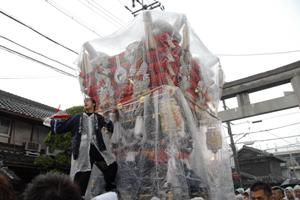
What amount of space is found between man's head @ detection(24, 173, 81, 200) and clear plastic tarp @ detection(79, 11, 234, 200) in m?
2.11

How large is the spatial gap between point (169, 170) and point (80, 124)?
61.9 inches

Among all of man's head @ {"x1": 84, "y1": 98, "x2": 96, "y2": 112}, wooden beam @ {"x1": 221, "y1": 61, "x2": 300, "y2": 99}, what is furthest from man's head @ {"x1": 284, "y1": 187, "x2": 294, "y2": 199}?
man's head @ {"x1": 84, "y1": 98, "x2": 96, "y2": 112}

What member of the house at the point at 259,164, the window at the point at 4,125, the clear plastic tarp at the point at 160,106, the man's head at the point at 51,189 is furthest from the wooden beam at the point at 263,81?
the house at the point at 259,164

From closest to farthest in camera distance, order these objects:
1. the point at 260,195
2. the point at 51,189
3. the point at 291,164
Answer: the point at 51,189, the point at 260,195, the point at 291,164

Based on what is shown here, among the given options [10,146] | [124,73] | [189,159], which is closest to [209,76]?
[124,73]

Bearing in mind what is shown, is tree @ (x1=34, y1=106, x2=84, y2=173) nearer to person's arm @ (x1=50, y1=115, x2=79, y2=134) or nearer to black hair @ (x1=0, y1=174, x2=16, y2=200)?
person's arm @ (x1=50, y1=115, x2=79, y2=134)

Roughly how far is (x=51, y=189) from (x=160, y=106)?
264cm

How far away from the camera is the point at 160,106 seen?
3957 mm

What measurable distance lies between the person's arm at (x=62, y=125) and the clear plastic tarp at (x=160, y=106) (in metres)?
0.68

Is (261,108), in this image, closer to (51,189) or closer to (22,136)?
(51,189)

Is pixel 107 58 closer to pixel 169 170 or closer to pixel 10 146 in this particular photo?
pixel 169 170

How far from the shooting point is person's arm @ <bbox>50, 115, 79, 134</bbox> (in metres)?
4.11

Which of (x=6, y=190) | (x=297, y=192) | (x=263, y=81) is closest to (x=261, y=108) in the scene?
(x=263, y=81)

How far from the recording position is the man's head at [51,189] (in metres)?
1.41
